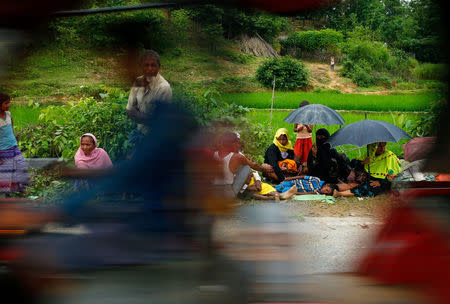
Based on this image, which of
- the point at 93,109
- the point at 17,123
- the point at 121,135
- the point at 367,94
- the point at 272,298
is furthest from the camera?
the point at 367,94

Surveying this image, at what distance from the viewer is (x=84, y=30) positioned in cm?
144

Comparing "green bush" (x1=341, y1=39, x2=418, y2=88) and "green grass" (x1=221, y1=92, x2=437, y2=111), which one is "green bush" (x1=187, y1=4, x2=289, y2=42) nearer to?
"green bush" (x1=341, y1=39, x2=418, y2=88)

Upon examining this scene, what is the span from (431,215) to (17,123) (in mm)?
3810

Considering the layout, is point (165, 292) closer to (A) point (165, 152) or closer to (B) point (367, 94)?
(A) point (165, 152)

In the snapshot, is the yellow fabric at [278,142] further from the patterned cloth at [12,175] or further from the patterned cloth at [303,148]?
the patterned cloth at [12,175]

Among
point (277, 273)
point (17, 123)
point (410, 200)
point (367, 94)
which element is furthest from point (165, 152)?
point (367, 94)

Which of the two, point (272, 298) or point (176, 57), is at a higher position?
point (176, 57)

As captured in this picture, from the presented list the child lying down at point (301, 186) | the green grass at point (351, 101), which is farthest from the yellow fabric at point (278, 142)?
the green grass at point (351, 101)

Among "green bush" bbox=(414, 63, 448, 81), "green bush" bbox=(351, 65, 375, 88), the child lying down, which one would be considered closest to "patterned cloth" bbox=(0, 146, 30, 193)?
"green bush" bbox=(414, 63, 448, 81)

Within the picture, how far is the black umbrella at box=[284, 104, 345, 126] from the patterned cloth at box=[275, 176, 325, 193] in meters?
0.73

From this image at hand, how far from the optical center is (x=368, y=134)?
5285 mm

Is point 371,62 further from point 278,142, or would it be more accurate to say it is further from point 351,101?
point 351,101

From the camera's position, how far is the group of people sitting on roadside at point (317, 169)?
5242mm

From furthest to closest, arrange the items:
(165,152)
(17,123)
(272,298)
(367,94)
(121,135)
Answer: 1. (367,94)
2. (17,123)
3. (121,135)
4. (272,298)
5. (165,152)
